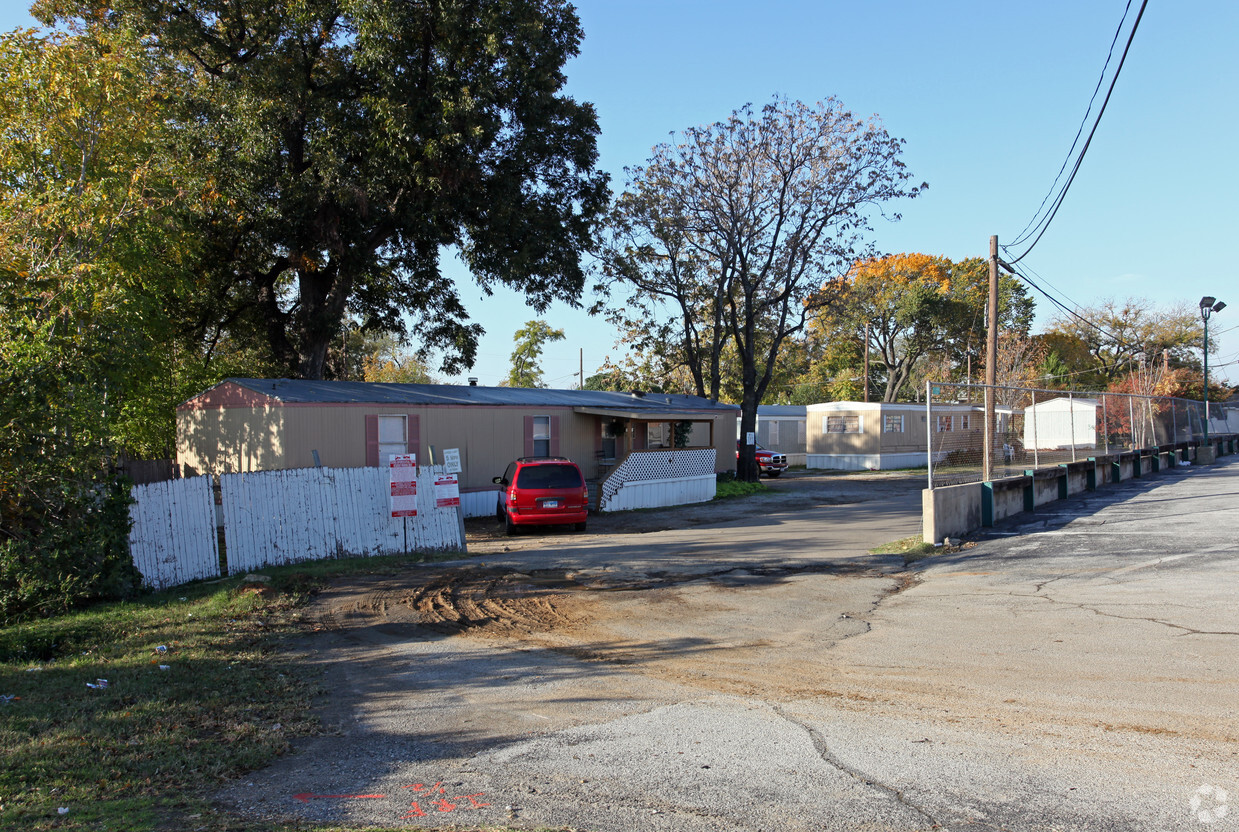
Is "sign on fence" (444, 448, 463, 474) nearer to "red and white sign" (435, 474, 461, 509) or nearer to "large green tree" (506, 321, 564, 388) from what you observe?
"red and white sign" (435, 474, 461, 509)

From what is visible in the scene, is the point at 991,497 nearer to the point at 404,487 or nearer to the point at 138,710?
the point at 404,487

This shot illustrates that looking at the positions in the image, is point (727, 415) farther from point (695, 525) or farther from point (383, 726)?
point (383, 726)

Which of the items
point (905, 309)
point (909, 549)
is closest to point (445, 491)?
point (909, 549)

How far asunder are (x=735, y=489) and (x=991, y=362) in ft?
32.4

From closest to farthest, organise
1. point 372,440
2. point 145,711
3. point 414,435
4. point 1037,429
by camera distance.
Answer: point 145,711 < point 372,440 < point 1037,429 < point 414,435

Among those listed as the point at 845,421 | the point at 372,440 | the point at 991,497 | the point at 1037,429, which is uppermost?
the point at 845,421

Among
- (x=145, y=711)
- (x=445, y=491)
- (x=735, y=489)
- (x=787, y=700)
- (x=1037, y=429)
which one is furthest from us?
(x=735, y=489)

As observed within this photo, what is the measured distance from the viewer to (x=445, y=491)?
1373 cm

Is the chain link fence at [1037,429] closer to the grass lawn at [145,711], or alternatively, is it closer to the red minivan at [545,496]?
the red minivan at [545,496]

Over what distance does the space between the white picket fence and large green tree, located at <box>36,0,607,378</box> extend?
9.15 metres

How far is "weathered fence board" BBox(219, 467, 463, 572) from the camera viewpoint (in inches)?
470

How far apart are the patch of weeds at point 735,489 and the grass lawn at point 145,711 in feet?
56.5

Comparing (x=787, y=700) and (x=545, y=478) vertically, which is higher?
(x=545, y=478)

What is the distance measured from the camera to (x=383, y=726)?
5.62m
